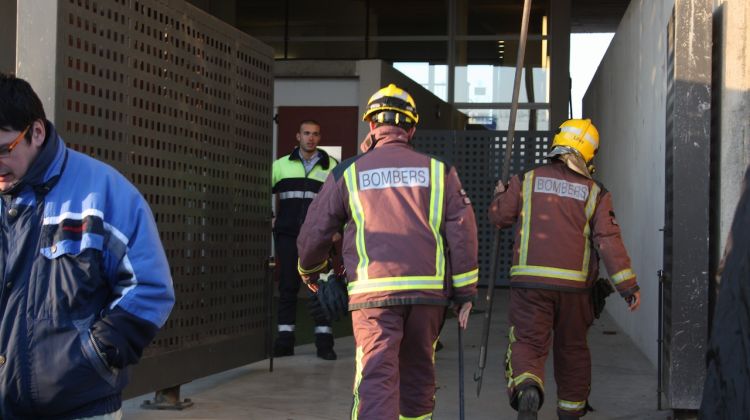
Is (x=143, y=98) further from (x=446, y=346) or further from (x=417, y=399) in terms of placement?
(x=446, y=346)

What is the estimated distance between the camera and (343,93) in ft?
50.5

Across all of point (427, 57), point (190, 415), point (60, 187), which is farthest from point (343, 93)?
point (60, 187)

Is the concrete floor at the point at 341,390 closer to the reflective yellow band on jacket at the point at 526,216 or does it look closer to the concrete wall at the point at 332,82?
the reflective yellow band on jacket at the point at 526,216

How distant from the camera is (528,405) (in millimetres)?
6656

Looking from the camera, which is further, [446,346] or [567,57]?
[567,57]

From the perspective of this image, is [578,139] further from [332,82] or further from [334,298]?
[332,82]

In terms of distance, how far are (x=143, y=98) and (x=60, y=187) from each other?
3.34 meters

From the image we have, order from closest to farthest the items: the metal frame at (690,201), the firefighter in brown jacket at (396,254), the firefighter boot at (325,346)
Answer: the firefighter in brown jacket at (396,254)
the metal frame at (690,201)
the firefighter boot at (325,346)

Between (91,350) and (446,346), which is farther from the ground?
(91,350)

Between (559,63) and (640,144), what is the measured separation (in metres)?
11.2

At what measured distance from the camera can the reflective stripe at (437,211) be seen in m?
5.53

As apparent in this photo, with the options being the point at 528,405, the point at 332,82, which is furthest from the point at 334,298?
the point at 332,82

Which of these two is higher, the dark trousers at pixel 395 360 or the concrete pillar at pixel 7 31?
the concrete pillar at pixel 7 31

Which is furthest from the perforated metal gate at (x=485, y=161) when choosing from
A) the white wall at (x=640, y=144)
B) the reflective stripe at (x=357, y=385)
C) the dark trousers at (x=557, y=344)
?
the reflective stripe at (x=357, y=385)
